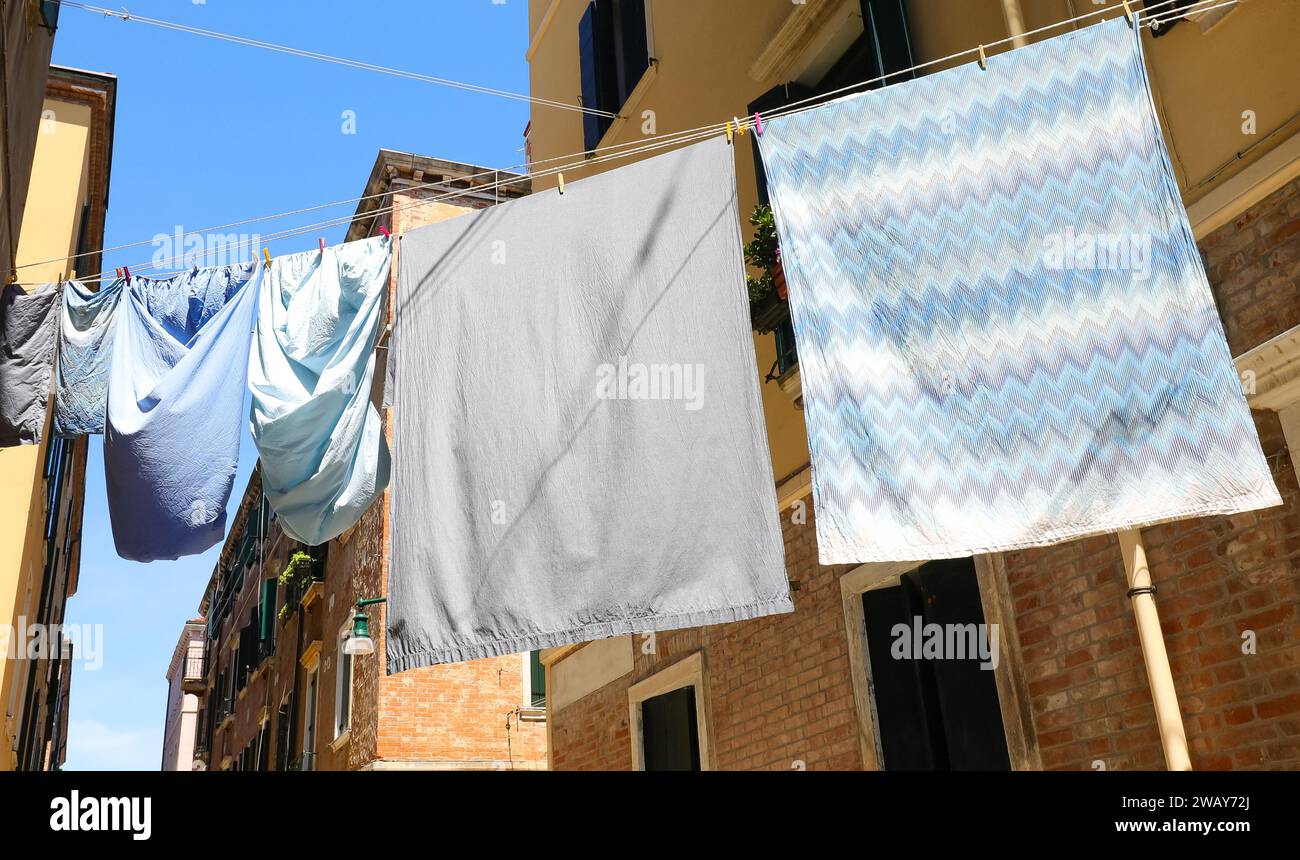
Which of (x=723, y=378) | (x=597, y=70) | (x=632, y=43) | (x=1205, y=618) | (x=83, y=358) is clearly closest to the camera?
(x=1205, y=618)

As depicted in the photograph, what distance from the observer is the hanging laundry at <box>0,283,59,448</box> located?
594 cm

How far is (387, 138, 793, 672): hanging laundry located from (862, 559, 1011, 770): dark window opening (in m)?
1.91

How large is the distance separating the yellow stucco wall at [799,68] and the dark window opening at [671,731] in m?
2.22

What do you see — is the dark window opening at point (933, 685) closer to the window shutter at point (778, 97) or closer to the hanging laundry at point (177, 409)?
the window shutter at point (778, 97)

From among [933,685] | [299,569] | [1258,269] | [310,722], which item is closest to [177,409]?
[933,685]

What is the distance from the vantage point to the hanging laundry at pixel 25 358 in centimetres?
594

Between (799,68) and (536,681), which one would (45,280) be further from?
(536,681)

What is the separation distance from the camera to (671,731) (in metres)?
8.45

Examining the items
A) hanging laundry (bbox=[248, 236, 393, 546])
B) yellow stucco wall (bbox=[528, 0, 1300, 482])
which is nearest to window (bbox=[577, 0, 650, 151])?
yellow stucco wall (bbox=[528, 0, 1300, 482])

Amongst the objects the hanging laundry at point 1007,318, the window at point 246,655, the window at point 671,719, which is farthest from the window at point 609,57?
the window at point 246,655

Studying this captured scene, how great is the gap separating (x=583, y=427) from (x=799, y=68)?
13.8ft
